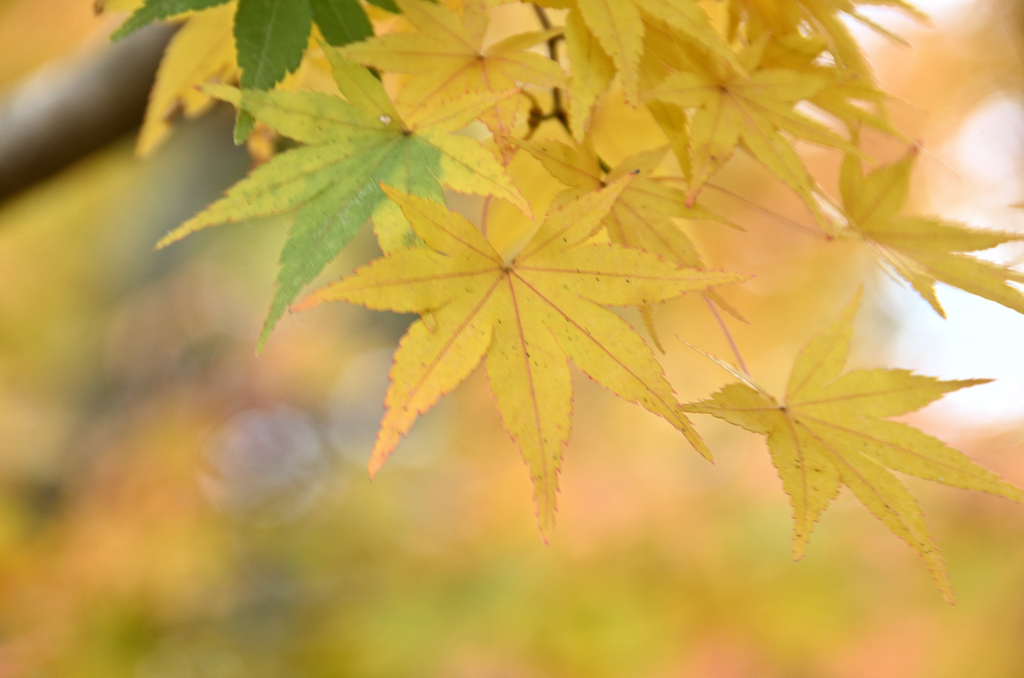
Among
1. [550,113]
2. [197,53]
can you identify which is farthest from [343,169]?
[197,53]

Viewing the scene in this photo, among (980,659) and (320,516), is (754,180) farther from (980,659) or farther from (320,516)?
(320,516)

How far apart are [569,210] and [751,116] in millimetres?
184

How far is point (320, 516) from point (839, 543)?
1.88 m

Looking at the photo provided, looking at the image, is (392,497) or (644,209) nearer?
(644,209)

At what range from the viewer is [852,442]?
0.46m

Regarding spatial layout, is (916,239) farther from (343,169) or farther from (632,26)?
(343,169)

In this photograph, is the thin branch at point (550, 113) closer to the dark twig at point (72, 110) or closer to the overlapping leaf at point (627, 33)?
the overlapping leaf at point (627, 33)

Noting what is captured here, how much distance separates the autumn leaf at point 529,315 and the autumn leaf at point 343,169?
0.03 m

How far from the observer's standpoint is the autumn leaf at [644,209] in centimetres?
46

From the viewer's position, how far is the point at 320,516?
2434mm

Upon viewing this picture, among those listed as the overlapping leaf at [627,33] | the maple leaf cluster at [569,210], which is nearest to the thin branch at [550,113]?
the maple leaf cluster at [569,210]

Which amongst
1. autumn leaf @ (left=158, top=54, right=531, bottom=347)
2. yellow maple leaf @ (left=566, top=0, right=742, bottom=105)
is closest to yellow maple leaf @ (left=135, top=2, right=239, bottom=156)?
autumn leaf @ (left=158, top=54, right=531, bottom=347)

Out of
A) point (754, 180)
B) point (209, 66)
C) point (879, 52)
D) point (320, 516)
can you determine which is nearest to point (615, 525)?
point (320, 516)

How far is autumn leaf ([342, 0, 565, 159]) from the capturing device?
44 centimetres
